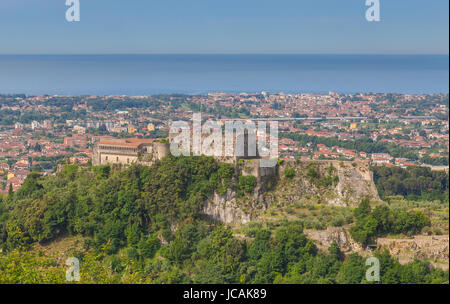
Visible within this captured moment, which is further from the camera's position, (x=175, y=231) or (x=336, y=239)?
(x=175, y=231)

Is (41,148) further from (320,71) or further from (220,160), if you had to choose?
(320,71)

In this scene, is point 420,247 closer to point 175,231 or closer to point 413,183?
point 175,231

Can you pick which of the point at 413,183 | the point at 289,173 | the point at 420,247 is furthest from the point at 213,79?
the point at 420,247

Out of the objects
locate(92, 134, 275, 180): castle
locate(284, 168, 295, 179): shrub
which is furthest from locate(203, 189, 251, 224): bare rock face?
locate(284, 168, 295, 179): shrub

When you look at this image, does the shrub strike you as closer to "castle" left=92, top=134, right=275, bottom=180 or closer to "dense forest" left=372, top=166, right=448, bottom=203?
"castle" left=92, top=134, right=275, bottom=180

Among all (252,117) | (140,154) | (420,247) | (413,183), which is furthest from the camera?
(252,117)

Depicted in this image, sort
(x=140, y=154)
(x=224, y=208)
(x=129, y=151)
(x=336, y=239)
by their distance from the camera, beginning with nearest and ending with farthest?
(x=336, y=239) → (x=224, y=208) → (x=140, y=154) → (x=129, y=151)

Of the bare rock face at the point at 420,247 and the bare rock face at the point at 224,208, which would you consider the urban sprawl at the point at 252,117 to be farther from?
the bare rock face at the point at 420,247

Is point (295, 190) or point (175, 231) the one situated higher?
point (295, 190)
